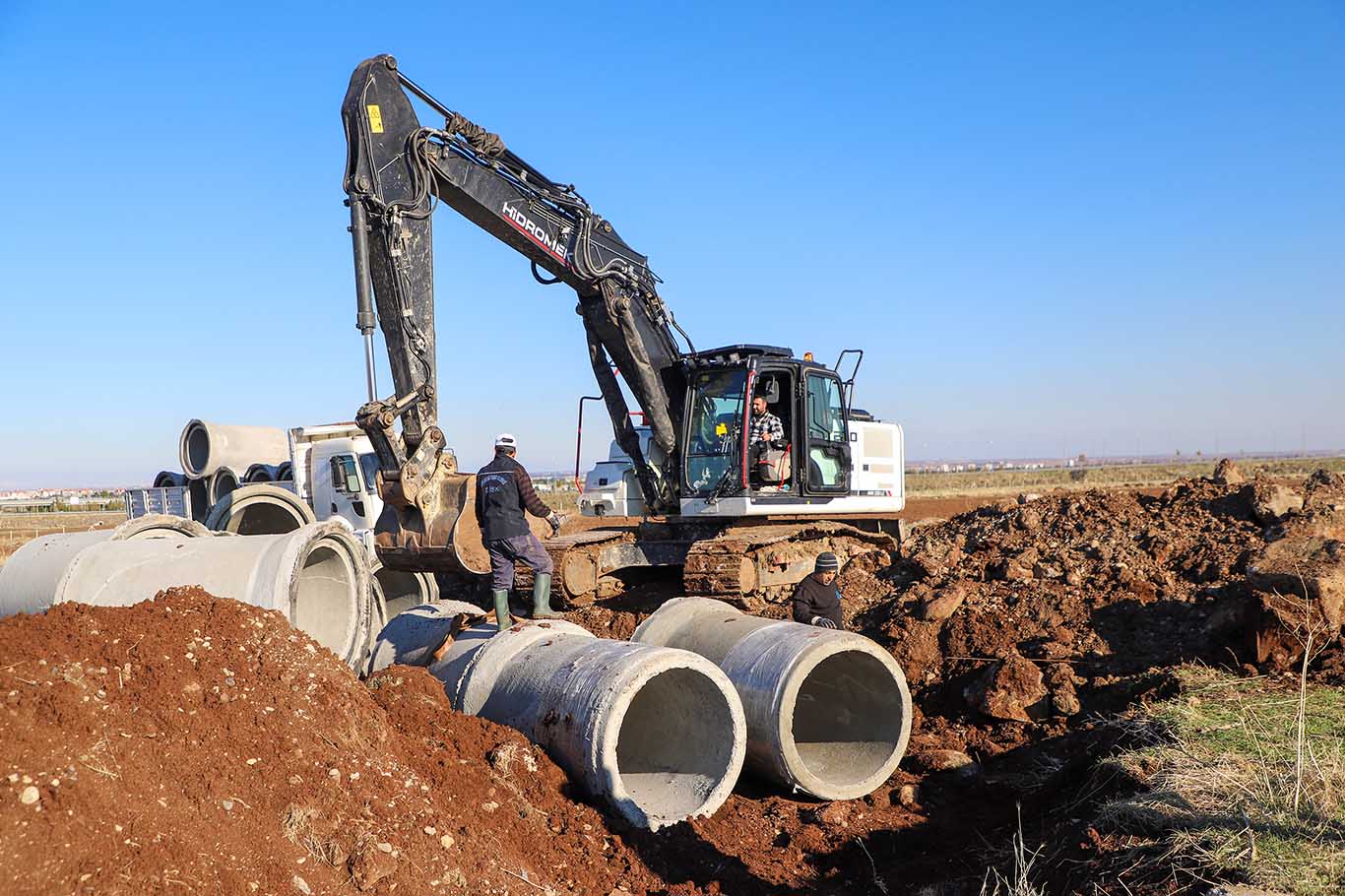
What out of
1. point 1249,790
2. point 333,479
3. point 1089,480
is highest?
point 333,479

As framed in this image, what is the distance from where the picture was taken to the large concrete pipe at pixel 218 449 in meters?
17.2

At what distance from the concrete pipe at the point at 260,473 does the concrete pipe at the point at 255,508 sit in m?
2.93

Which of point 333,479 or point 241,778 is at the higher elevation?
point 333,479

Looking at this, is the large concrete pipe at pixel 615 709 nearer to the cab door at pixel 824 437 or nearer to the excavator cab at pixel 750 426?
the excavator cab at pixel 750 426

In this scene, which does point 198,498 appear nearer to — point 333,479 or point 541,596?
point 333,479

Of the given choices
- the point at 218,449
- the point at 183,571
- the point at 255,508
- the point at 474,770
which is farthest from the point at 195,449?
the point at 474,770

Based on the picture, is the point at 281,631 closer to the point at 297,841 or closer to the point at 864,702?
Result: the point at 297,841

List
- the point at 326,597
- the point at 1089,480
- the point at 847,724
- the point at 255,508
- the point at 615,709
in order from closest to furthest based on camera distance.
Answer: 1. the point at 615,709
2. the point at 847,724
3. the point at 326,597
4. the point at 255,508
5. the point at 1089,480

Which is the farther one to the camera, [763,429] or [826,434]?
[826,434]

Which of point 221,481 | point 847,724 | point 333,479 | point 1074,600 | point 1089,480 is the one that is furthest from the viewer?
point 1089,480

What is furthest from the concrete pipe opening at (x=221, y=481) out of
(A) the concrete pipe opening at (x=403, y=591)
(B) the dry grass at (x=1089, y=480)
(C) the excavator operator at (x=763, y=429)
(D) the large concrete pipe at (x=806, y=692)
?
(B) the dry grass at (x=1089, y=480)

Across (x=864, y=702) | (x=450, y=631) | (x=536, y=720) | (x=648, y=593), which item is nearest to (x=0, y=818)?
(x=536, y=720)

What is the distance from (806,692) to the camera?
8.56 m

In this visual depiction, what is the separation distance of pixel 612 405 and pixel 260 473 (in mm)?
7503
